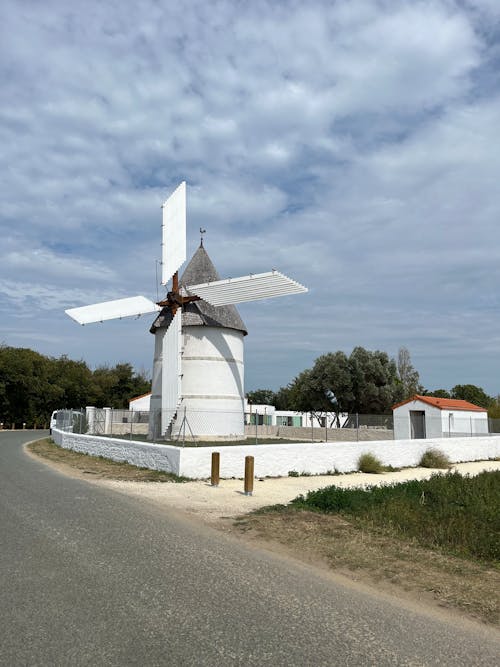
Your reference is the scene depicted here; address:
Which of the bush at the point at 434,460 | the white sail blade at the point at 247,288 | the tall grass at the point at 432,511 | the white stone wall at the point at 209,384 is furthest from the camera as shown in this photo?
the white stone wall at the point at 209,384

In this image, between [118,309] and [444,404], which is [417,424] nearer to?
[444,404]

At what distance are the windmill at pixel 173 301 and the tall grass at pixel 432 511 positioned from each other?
37.5 ft

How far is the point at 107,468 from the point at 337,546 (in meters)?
11.2

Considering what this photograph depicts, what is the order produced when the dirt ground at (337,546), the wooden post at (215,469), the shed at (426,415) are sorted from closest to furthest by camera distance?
1. the dirt ground at (337,546)
2. the wooden post at (215,469)
3. the shed at (426,415)

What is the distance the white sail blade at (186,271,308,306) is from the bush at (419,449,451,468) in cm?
842

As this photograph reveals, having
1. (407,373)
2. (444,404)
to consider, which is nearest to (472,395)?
(407,373)

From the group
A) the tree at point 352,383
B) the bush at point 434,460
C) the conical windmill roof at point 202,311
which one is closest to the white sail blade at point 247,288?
the conical windmill roof at point 202,311

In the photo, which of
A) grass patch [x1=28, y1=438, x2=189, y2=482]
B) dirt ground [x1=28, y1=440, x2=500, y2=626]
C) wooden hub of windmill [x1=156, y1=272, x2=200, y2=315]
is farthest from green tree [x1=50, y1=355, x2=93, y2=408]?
dirt ground [x1=28, y1=440, x2=500, y2=626]

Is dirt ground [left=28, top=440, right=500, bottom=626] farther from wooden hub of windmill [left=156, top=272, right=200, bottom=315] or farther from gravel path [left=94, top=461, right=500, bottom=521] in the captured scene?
wooden hub of windmill [left=156, top=272, right=200, bottom=315]

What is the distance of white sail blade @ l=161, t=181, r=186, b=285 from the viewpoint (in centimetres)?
2616

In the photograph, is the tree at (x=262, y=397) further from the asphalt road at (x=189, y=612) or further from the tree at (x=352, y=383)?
the asphalt road at (x=189, y=612)

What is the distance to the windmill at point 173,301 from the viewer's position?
23.4 m

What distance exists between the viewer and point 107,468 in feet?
56.2

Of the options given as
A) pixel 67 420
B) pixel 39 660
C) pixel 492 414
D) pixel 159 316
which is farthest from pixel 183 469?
pixel 492 414
